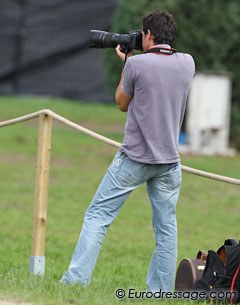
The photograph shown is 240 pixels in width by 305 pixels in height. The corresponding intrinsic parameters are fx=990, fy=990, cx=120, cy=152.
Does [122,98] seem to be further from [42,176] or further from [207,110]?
[207,110]

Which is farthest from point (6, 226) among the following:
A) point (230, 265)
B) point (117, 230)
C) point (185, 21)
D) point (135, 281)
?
point (185, 21)

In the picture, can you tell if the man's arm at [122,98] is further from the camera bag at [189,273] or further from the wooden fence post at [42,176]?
the camera bag at [189,273]

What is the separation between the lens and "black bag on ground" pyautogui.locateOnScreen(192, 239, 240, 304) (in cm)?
640

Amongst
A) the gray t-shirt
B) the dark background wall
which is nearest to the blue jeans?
the gray t-shirt

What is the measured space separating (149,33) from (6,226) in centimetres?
519

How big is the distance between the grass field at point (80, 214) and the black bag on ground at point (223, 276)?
11.6 inches

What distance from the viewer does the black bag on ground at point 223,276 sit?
21.0ft

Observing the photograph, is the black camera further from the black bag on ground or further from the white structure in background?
the white structure in background

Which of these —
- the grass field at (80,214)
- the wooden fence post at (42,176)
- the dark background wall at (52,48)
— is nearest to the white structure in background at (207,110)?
the grass field at (80,214)

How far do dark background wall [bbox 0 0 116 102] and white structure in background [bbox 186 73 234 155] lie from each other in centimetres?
560

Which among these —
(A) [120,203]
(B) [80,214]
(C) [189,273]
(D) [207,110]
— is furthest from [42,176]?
(D) [207,110]

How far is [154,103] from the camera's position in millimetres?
6418

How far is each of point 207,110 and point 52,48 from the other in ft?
21.5

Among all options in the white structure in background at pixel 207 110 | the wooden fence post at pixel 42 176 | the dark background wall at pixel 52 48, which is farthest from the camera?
the dark background wall at pixel 52 48
